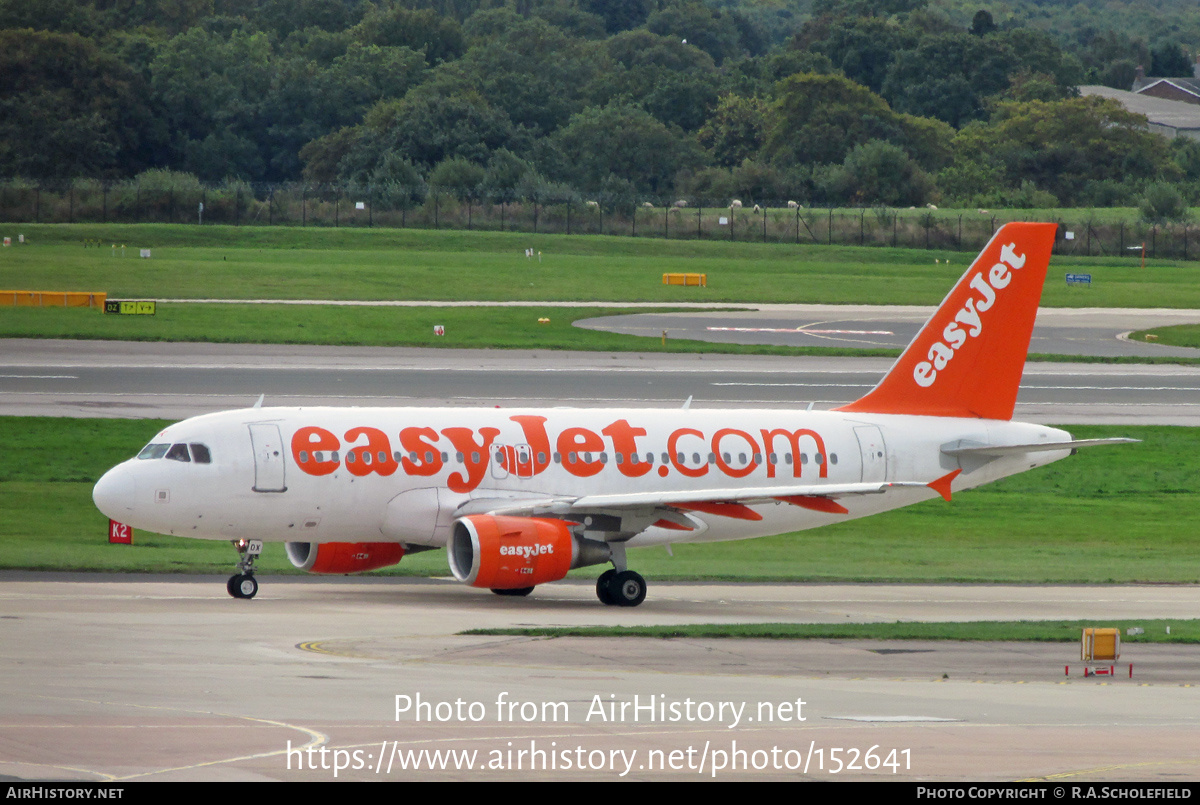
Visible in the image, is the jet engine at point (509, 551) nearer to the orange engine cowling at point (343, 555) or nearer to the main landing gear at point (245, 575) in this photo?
the orange engine cowling at point (343, 555)

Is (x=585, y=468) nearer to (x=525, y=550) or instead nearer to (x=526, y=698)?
(x=525, y=550)

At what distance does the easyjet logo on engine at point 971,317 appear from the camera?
40.5 meters

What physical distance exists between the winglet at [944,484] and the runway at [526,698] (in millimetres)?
4078

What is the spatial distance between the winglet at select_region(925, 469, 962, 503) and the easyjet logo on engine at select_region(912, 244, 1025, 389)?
216cm

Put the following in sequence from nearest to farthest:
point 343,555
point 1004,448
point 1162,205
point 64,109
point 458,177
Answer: point 343,555, point 1004,448, point 1162,205, point 458,177, point 64,109

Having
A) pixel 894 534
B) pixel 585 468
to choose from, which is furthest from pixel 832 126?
pixel 585 468

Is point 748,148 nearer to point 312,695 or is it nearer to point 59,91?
point 59,91

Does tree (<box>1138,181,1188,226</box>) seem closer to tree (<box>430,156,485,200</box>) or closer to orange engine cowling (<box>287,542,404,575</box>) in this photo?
tree (<box>430,156,485,200</box>)

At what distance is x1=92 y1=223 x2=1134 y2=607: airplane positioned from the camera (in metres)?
34.1

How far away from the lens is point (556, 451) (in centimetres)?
3681

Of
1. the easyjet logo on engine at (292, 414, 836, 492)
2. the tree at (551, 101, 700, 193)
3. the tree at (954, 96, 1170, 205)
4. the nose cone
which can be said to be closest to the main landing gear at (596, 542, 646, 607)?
the easyjet logo on engine at (292, 414, 836, 492)

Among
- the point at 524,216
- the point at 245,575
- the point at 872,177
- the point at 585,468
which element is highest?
the point at 872,177

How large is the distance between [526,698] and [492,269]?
96759mm

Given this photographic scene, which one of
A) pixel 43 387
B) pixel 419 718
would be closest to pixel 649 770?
pixel 419 718
